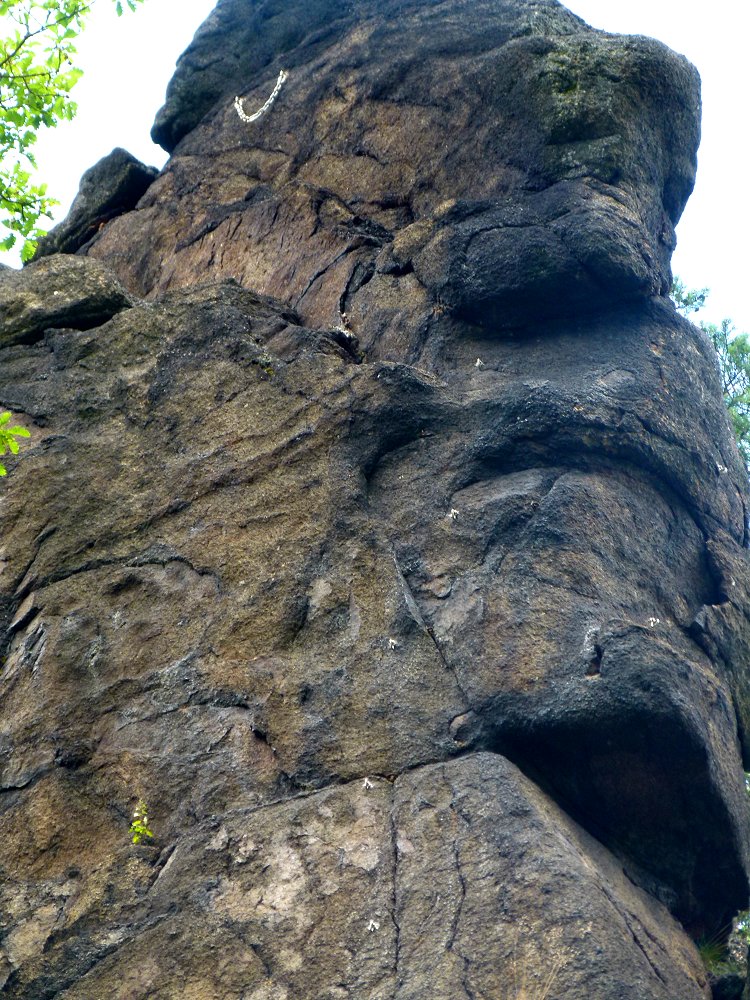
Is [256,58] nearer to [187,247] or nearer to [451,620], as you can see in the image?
[187,247]

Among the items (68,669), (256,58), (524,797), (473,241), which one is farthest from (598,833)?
(256,58)

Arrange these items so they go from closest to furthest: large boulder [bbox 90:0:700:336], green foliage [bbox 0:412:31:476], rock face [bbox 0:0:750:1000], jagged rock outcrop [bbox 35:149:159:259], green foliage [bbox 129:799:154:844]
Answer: rock face [bbox 0:0:750:1000] → green foliage [bbox 129:799:154:844] → green foliage [bbox 0:412:31:476] → large boulder [bbox 90:0:700:336] → jagged rock outcrop [bbox 35:149:159:259]

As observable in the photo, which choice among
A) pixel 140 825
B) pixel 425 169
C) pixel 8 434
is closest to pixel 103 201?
pixel 425 169

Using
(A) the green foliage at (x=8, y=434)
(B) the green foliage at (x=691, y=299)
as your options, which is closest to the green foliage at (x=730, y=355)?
(B) the green foliage at (x=691, y=299)

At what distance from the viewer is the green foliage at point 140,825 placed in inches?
248

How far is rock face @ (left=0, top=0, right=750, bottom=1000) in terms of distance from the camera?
573 centimetres

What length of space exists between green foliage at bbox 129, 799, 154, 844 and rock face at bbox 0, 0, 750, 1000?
37mm

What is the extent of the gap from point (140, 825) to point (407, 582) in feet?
6.25

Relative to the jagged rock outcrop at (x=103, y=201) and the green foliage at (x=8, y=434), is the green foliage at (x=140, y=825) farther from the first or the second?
the jagged rock outcrop at (x=103, y=201)

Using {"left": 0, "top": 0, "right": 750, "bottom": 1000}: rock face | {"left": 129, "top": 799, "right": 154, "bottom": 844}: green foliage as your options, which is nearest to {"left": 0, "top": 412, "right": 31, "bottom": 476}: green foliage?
{"left": 0, "top": 0, "right": 750, "bottom": 1000}: rock face

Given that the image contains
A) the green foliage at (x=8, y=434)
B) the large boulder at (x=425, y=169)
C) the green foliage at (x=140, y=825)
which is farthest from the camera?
the large boulder at (x=425, y=169)

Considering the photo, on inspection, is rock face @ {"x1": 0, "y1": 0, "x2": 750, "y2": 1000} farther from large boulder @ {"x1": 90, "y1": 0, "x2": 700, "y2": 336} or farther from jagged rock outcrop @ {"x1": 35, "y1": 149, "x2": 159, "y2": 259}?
jagged rock outcrop @ {"x1": 35, "y1": 149, "x2": 159, "y2": 259}

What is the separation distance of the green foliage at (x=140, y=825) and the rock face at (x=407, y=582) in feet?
0.12

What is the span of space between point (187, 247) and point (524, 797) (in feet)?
21.5
